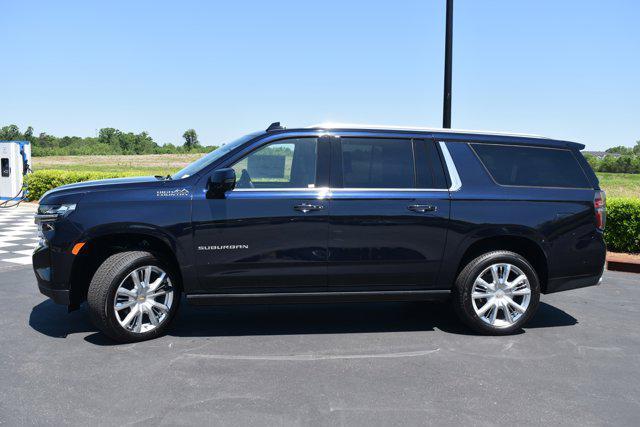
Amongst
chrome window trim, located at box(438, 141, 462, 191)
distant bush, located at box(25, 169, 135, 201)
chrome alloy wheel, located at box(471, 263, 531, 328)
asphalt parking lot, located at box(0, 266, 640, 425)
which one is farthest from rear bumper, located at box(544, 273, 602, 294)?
distant bush, located at box(25, 169, 135, 201)

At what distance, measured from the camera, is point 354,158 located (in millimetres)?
4777

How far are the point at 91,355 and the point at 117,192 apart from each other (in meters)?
1.36

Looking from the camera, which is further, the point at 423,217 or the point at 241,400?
the point at 423,217

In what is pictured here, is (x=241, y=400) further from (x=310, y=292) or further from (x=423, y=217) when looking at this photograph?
(x=423, y=217)

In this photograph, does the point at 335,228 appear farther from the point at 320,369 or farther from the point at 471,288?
the point at 471,288

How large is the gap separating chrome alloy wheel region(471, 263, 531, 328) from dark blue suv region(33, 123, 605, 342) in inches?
0.5

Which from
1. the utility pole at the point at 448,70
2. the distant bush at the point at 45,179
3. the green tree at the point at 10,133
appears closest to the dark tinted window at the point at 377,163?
the utility pole at the point at 448,70

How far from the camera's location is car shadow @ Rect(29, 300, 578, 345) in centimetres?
498

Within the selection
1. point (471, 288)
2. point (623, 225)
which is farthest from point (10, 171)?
point (623, 225)

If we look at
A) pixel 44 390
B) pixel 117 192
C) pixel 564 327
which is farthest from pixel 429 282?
pixel 44 390

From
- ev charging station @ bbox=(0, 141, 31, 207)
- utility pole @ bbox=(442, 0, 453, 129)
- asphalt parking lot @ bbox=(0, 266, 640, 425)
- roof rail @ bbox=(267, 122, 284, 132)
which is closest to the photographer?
asphalt parking lot @ bbox=(0, 266, 640, 425)

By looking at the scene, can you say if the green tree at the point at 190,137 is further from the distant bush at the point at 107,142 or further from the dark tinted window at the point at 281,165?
the dark tinted window at the point at 281,165

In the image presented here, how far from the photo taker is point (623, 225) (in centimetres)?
868

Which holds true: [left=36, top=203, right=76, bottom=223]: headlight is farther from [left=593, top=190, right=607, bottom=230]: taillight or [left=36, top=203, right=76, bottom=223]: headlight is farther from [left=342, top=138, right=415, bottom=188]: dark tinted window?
[left=593, top=190, right=607, bottom=230]: taillight
